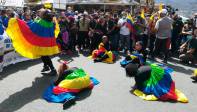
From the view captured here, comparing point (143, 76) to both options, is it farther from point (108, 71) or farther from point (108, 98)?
point (108, 71)

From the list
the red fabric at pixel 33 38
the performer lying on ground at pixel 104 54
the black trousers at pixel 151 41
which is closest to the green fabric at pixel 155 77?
the red fabric at pixel 33 38

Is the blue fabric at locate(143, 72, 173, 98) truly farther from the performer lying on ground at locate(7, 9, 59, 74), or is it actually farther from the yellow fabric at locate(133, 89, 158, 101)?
the performer lying on ground at locate(7, 9, 59, 74)

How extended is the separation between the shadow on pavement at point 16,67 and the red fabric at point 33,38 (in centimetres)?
140

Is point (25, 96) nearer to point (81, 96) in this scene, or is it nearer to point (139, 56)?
point (81, 96)

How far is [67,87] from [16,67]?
3.64 m

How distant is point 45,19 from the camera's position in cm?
916

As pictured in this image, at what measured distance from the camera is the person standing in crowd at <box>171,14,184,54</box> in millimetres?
13367

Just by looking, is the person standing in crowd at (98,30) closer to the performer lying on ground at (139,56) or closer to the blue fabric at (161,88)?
the performer lying on ground at (139,56)

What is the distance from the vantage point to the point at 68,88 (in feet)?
24.8

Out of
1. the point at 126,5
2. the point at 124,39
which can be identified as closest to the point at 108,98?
the point at 124,39

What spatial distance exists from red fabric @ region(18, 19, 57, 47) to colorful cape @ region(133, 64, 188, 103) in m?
3.05

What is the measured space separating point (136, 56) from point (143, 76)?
1.47m

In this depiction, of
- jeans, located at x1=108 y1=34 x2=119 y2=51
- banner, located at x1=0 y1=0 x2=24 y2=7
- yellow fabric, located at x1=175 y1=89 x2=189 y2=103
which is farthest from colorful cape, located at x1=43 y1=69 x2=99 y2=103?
banner, located at x1=0 y1=0 x2=24 y2=7

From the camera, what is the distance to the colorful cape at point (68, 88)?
290 inches
